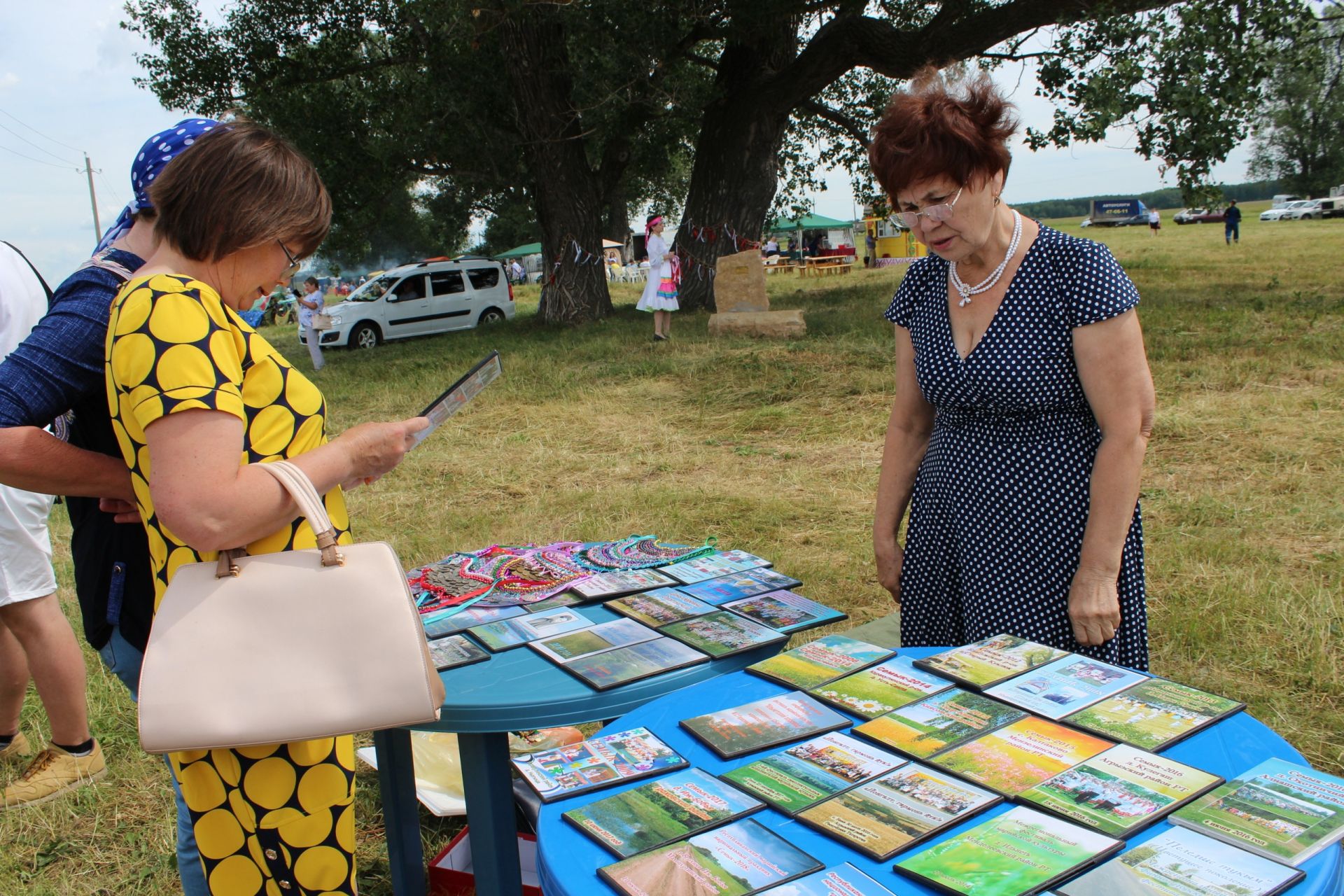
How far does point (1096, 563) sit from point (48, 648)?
2975 millimetres

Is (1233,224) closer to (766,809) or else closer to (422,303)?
(422,303)

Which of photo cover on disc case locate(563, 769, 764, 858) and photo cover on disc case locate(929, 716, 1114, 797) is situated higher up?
photo cover on disc case locate(563, 769, 764, 858)

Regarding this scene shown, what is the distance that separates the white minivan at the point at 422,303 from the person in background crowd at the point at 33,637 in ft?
55.3

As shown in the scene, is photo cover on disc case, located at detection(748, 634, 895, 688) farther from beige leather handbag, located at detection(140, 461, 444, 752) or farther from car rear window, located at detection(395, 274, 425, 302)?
car rear window, located at detection(395, 274, 425, 302)

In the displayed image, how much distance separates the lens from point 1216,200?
10836 millimetres

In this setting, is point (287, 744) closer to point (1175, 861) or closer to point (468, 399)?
point (468, 399)

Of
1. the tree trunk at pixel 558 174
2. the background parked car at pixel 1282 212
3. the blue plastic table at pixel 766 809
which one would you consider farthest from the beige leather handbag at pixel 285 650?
the background parked car at pixel 1282 212

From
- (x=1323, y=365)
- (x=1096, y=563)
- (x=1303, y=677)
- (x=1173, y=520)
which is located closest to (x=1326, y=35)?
(x=1323, y=365)

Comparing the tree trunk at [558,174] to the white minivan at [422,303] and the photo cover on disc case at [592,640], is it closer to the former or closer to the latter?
the white minivan at [422,303]

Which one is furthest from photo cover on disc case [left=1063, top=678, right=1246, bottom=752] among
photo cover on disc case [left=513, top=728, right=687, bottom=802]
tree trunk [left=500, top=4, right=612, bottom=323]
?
tree trunk [left=500, top=4, right=612, bottom=323]

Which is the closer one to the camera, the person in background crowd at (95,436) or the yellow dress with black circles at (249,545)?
the yellow dress with black circles at (249,545)

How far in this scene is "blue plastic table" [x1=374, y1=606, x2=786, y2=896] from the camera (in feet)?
5.80

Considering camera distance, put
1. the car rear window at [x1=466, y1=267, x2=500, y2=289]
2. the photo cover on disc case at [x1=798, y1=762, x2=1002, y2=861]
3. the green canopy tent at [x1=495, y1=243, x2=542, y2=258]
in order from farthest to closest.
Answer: the green canopy tent at [x1=495, y1=243, x2=542, y2=258]
the car rear window at [x1=466, y1=267, x2=500, y2=289]
the photo cover on disc case at [x1=798, y1=762, x2=1002, y2=861]

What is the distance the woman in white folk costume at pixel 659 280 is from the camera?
40.7 ft
